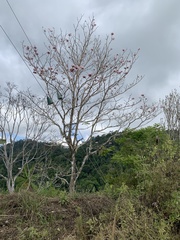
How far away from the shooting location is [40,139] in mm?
13789

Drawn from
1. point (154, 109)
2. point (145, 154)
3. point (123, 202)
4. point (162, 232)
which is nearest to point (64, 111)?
point (154, 109)

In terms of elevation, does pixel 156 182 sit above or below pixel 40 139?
below

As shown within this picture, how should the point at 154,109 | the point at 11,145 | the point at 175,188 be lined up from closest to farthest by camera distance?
the point at 175,188
the point at 154,109
the point at 11,145

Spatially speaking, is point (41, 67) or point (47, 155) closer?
point (41, 67)

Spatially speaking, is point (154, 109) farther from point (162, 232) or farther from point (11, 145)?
point (11, 145)

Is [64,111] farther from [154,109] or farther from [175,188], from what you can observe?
[175,188]

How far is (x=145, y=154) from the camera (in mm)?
3312

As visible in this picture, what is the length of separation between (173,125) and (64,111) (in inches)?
263

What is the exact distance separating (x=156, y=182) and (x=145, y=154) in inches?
25.1

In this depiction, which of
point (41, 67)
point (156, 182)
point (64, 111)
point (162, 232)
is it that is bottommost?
point (162, 232)

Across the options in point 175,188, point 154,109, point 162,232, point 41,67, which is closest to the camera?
point 162,232

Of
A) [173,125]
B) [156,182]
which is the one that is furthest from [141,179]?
[173,125]

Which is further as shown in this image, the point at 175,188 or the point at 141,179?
the point at 141,179

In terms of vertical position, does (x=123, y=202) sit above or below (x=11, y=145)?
below
